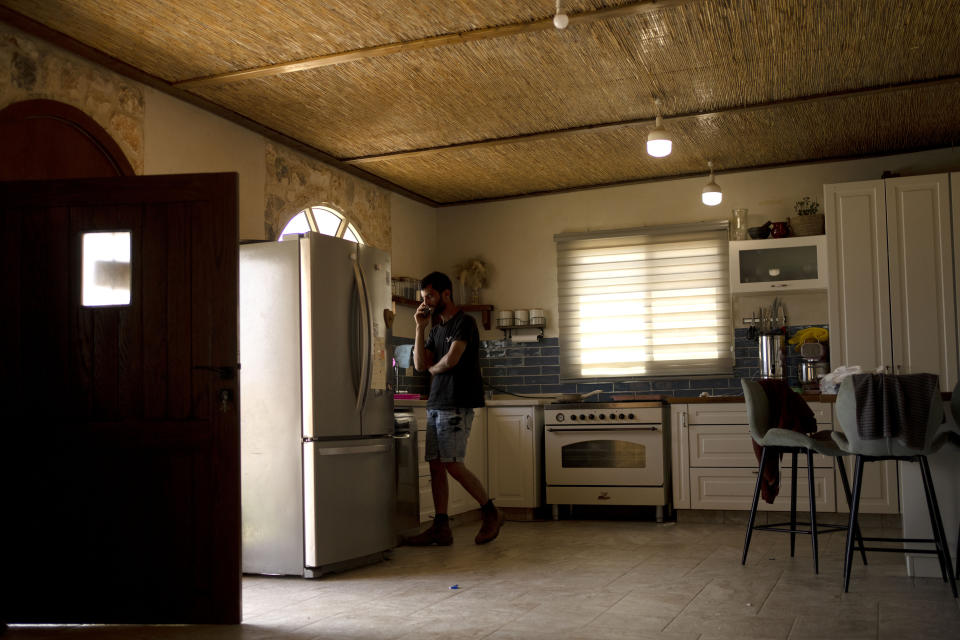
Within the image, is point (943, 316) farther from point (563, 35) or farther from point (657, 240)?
point (563, 35)

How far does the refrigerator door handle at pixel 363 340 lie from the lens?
4.60 meters

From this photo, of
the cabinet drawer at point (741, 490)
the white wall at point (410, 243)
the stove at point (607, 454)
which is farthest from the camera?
the white wall at point (410, 243)

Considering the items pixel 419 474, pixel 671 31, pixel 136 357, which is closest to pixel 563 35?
pixel 671 31

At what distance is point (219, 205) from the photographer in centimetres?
344

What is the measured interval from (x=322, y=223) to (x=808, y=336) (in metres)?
3.41

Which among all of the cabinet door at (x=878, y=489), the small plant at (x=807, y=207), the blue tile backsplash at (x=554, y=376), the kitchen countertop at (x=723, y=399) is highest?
the small plant at (x=807, y=207)

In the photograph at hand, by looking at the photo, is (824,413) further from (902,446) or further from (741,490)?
(902,446)

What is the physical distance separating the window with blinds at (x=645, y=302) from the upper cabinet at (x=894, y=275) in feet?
3.15

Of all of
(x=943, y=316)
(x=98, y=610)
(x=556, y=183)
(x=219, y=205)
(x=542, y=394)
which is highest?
(x=556, y=183)

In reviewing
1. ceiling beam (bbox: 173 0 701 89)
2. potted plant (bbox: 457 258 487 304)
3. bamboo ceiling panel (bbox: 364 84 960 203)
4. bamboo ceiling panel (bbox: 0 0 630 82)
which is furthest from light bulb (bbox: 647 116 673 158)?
potted plant (bbox: 457 258 487 304)

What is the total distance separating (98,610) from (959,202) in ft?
17.5

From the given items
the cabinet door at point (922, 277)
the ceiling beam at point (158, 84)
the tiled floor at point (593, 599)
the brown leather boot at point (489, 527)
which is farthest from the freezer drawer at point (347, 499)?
the cabinet door at point (922, 277)

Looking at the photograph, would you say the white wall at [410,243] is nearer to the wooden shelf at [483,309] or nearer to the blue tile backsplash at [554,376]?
the blue tile backsplash at [554,376]

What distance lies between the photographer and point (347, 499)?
14.8ft
